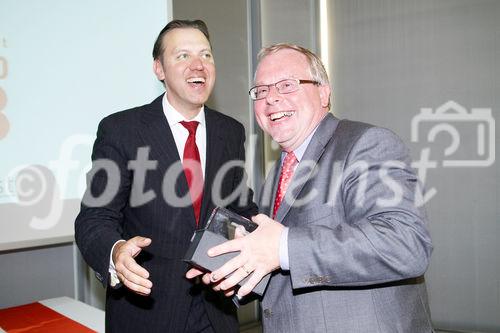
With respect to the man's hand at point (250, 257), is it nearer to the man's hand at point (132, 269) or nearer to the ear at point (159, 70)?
the man's hand at point (132, 269)

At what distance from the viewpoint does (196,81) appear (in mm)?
1721

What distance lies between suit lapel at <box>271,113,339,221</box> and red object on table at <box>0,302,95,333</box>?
1.25m

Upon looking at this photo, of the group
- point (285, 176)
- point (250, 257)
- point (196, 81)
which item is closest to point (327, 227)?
point (250, 257)

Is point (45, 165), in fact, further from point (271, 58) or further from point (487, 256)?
point (487, 256)

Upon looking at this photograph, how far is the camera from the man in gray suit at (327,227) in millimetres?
934

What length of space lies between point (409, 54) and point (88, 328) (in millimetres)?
3132

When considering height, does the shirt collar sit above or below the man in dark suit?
above

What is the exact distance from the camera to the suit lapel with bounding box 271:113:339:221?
1.18 m

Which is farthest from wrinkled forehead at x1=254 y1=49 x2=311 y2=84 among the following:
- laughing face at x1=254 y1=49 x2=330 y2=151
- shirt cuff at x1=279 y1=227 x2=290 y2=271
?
shirt cuff at x1=279 y1=227 x2=290 y2=271

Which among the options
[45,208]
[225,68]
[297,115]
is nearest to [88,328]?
[45,208]

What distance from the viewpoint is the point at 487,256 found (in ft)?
11.6

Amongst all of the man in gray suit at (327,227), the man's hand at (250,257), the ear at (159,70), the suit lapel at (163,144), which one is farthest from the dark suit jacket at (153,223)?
the man's hand at (250,257)

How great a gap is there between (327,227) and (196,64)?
999 millimetres

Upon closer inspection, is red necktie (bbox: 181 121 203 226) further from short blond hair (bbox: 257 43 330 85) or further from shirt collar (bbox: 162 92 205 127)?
short blond hair (bbox: 257 43 330 85)
